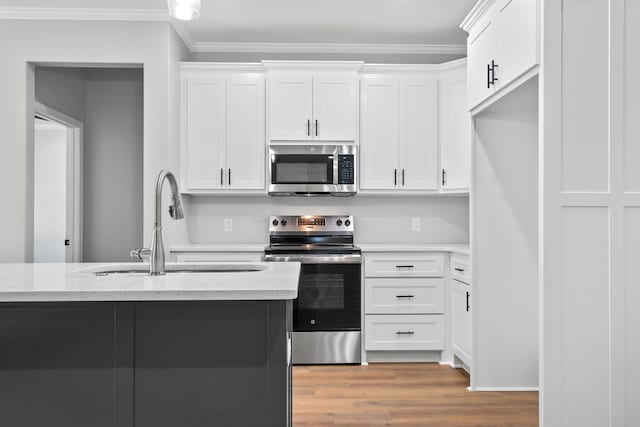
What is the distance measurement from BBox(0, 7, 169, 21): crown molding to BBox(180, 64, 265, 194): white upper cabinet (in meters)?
0.52

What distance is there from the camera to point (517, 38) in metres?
2.49

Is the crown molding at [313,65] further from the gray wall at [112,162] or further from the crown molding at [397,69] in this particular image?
the gray wall at [112,162]

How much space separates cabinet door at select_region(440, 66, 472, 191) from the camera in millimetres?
4043

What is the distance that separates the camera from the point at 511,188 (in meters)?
3.30

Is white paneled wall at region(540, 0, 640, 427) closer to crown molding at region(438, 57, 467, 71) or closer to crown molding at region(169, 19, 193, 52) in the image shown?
crown molding at region(438, 57, 467, 71)

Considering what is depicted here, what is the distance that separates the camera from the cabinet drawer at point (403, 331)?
394 cm

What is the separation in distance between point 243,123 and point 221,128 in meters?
0.19

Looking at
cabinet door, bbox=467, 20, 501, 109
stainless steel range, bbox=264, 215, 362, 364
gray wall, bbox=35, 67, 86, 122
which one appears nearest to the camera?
cabinet door, bbox=467, 20, 501, 109

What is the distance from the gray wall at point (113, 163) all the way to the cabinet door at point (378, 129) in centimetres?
221

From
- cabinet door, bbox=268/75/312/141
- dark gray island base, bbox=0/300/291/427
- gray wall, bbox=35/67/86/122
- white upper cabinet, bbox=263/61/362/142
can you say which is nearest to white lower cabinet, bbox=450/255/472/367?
white upper cabinet, bbox=263/61/362/142

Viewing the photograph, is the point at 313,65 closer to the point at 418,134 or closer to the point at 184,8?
the point at 418,134

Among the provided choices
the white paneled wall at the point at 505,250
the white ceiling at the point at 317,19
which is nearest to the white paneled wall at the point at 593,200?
the white paneled wall at the point at 505,250

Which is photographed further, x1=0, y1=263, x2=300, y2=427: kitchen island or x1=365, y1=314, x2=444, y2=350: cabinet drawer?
x1=365, y1=314, x2=444, y2=350: cabinet drawer

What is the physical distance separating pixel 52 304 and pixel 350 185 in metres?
2.91
